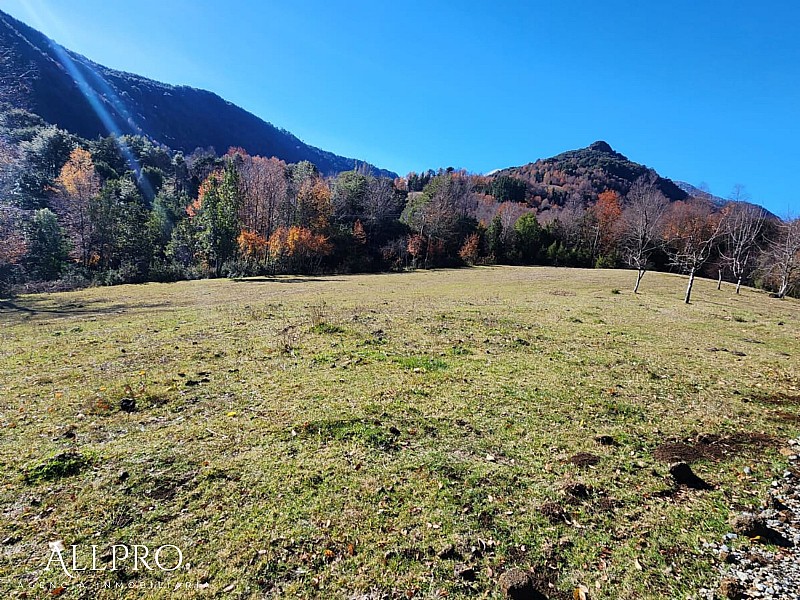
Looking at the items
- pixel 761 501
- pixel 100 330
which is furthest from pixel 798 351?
pixel 100 330

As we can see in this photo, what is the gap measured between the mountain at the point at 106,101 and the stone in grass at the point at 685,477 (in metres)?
117

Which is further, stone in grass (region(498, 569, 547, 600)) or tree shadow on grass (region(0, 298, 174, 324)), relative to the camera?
tree shadow on grass (region(0, 298, 174, 324))

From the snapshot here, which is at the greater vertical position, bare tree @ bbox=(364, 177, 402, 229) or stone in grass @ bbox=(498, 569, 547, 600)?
bare tree @ bbox=(364, 177, 402, 229)

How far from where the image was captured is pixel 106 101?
412ft

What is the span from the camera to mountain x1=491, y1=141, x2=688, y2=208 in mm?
126500

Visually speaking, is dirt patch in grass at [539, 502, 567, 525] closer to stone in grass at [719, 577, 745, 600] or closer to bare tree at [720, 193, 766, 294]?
stone in grass at [719, 577, 745, 600]

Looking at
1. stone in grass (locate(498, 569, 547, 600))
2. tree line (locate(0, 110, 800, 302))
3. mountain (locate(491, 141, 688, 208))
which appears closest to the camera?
stone in grass (locate(498, 569, 547, 600))

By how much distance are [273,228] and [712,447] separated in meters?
55.2

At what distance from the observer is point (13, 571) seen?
335 centimetres

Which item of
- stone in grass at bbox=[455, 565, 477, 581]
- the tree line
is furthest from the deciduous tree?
stone in grass at bbox=[455, 565, 477, 581]

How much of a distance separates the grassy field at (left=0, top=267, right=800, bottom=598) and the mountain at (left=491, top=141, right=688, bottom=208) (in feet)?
376

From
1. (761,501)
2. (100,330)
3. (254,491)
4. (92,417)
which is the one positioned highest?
(761,501)

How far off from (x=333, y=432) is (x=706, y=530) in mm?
5022

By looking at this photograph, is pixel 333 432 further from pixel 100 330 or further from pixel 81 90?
pixel 81 90
